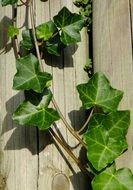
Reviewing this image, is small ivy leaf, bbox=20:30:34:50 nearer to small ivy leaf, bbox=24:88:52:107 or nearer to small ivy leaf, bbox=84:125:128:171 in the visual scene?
small ivy leaf, bbox=24:88:52:107

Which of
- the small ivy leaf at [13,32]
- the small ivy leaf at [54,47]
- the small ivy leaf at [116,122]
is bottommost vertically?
the small ivy leaf at [116,122]

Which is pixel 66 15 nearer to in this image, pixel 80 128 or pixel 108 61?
pixel 108 61

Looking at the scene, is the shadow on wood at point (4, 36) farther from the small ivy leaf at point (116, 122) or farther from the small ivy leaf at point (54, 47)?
the small ivy leaf at point (116, 122)

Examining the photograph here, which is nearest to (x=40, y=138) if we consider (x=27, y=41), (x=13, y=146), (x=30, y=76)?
(x=13, y=146)

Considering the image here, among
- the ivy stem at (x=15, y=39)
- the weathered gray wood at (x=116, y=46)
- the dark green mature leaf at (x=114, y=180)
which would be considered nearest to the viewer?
the dark green mature leaf at (x=114, y=180)

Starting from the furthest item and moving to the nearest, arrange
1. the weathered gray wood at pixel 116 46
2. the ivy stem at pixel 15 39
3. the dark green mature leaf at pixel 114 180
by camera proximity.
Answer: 1. the ivy stem at pixel 15 39
2. the weathered gray wood at pixel 116 46
3. the dark green mature leaf at pixel 114 180

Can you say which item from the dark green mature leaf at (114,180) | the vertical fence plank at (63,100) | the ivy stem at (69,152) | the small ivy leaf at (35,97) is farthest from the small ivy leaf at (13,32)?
the dark green mature leaf at (114,180)

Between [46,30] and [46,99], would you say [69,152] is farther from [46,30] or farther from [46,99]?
[46,30]
